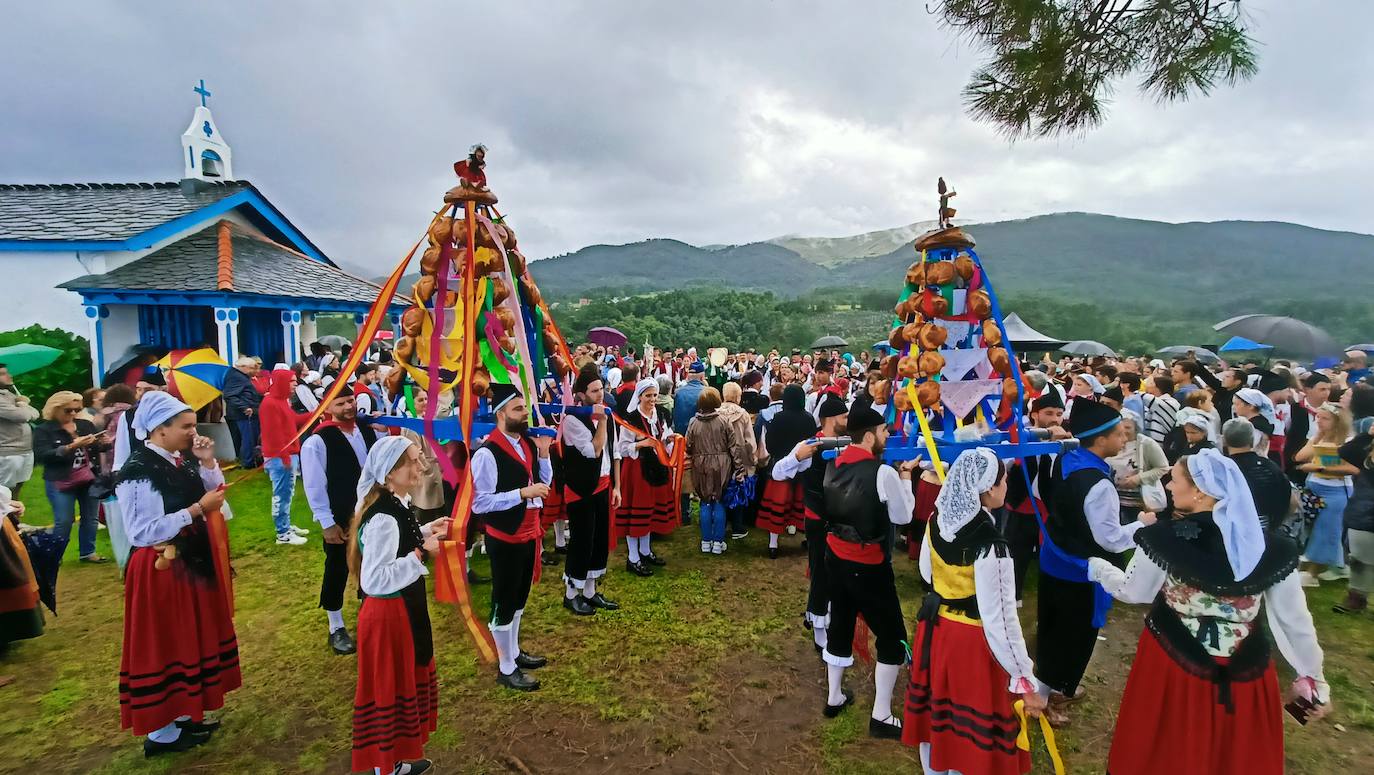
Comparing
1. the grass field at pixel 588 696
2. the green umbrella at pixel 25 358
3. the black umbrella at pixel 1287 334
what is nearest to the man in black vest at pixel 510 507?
the grass field at pixel 588 696

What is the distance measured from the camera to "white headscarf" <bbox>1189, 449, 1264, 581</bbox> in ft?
8.54

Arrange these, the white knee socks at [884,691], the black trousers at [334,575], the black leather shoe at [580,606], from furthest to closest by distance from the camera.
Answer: the black leather shoe at [580,606], the black trousers at [334,575], the white knee socks at [884,691]

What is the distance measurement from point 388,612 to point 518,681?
5.56 ft

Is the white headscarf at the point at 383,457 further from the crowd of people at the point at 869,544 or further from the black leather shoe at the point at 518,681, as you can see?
the black leather shoe at the point at 518,681

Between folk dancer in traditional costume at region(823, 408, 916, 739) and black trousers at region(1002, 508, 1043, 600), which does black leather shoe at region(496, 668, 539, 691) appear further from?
black trousers at region(1002, 508, 1043, 600)

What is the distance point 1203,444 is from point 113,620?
9451 mm

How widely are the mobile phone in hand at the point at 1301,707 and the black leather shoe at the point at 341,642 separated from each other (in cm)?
561

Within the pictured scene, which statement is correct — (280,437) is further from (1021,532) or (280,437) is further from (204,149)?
(204,149)

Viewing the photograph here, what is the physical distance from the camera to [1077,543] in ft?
12.6

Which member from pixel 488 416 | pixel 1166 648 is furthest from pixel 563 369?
pixel 1166 648

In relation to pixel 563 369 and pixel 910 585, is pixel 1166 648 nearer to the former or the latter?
pixel 910 585

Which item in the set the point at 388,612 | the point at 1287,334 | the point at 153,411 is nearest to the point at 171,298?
the point at 153,411

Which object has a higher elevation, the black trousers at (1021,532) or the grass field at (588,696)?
the black trousers at (1021,532)

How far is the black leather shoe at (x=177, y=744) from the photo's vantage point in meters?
3.74
